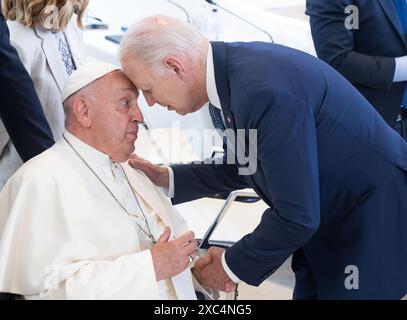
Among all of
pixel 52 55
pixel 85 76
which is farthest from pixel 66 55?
pixel 85 76

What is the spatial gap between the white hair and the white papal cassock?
39 centimetres

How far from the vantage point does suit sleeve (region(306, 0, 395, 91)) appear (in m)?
2.24

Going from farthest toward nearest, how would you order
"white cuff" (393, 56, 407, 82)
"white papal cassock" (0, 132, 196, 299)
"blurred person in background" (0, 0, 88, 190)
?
1. "white cuff" (393, 56, 407, 82)
2. "blurred person in background" (0, 0, 88, 190)
3. "white papal cassock" (0, 132, 196, 299)

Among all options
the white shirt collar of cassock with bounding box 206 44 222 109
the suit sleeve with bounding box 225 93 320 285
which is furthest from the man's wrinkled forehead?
the suit sleeve with bounding box 225 93 320 285

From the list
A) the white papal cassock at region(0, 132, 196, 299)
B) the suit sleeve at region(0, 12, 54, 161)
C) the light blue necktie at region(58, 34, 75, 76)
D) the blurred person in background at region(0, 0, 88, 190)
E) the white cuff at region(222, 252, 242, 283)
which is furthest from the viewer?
the light blue necktie at region(58, 34, 75, 76)

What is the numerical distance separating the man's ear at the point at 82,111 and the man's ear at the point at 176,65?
1.04 feet

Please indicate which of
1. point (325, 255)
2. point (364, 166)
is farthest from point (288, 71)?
point (325, 255)

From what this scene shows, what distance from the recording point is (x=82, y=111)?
1694 mm

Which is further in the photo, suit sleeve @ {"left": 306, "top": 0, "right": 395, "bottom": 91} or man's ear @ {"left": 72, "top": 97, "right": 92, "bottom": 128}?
suit sleeve @ {"left": 306, "top": 0, "right": 395, "bottom": 91}

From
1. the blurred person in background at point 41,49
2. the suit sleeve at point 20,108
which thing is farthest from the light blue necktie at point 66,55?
the suit sleeve at point 20,108

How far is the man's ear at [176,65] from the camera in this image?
58.9 inches

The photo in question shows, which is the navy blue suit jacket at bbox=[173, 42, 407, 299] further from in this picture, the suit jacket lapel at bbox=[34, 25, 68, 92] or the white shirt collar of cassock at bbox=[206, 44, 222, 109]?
the suit jacket lapel at bbox=[34, 25, 68, 92]

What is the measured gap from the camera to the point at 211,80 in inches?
61.0
